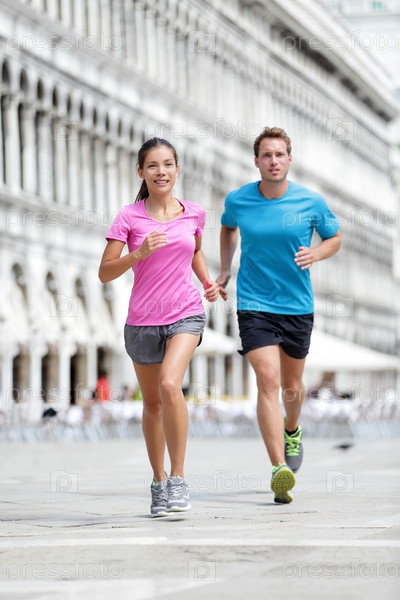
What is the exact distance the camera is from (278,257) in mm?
9852

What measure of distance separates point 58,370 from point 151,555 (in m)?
34.1

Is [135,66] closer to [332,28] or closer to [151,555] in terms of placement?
[332,28]

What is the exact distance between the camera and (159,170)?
28.9 ft

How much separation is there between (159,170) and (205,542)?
2552 millimetres

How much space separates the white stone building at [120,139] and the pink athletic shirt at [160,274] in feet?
70.6

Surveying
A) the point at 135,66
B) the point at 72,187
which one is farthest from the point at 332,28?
the point at 72,187

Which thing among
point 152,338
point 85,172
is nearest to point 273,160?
point 152,338

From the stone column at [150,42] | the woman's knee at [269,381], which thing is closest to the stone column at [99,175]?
the stone column at [150,42]

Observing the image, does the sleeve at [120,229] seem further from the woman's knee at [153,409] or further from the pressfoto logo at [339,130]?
the pressfoto logo at [339,130]

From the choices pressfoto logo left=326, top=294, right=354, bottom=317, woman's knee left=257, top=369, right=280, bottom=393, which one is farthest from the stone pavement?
pressfoto logo left=326, top=294, right=354, bottom=317

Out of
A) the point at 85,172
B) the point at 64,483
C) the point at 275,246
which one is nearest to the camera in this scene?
the point at 275,246

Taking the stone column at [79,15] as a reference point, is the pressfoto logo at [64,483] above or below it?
below

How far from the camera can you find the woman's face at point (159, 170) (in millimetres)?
8812

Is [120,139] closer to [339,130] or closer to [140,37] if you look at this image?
[140,37]
